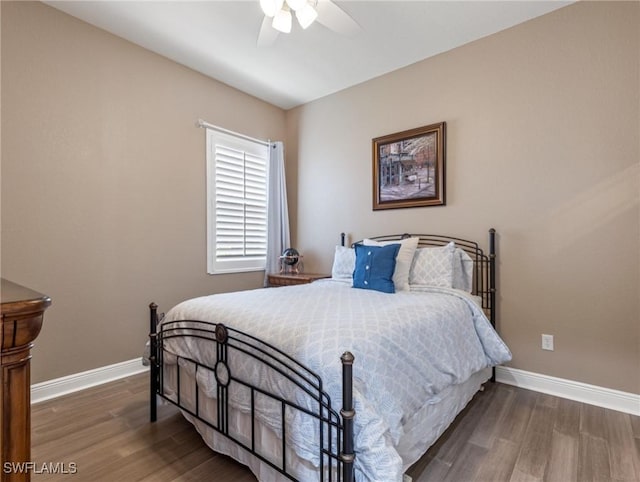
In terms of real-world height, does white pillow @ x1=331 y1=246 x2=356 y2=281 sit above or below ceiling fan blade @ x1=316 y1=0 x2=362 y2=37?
below

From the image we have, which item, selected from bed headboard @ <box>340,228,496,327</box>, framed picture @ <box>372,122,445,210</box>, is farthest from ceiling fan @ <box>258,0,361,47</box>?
bed headboard @ <box>340,228,496,327</box>

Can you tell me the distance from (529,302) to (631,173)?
1108 mm

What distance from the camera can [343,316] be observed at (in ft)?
5.59

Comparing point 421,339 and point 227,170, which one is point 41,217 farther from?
point 421,339

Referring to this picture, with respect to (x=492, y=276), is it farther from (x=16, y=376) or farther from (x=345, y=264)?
(x=16, y=376)

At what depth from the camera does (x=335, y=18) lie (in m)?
2.10

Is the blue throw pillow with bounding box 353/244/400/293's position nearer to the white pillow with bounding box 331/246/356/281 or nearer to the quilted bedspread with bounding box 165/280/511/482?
the quilted bedspread with bounding box 165/280/511/482

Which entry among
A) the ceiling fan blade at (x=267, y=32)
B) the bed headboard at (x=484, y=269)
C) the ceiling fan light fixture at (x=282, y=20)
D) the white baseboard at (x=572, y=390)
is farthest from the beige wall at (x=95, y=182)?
the white baseboard at (x=572, y=390)

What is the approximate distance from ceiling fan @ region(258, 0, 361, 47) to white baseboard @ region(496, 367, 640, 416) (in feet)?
9.30

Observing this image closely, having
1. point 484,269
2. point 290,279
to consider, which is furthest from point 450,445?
point 290,279

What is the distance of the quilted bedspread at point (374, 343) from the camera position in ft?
4.08

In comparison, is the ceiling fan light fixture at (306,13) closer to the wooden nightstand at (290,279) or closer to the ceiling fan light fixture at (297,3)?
the ceiling fan light fixture at (297,3)

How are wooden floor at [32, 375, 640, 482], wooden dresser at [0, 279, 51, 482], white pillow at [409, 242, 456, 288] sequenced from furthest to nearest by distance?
1. white pillow at [409, 242, 456, 288]
2. wooden floor at [32, 375, 640, 482]
3. wooden dresser at [0, 279, 51, 482]

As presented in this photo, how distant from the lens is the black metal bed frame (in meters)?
1.14
